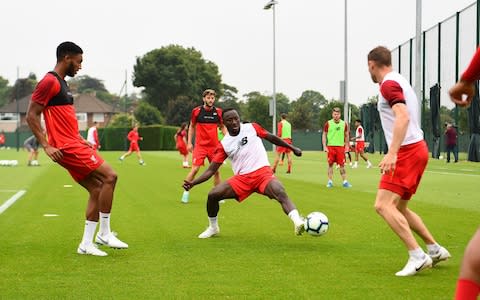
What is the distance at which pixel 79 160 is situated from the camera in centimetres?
786

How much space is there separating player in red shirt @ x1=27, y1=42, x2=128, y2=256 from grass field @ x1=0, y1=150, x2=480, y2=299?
1.88 ft

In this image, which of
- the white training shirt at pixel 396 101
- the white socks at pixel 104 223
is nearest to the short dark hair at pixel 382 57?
the white training shirt at pixel 396 101

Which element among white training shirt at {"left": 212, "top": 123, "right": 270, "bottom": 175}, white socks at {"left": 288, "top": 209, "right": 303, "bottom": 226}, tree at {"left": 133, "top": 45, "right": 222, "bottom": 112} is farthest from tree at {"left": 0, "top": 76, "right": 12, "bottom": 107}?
white socks at {"left": 288, "top": 209, "right": 303, "bottom": 226}

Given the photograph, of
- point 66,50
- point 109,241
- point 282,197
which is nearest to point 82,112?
point 282,197

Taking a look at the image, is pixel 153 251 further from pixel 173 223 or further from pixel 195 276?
pixel 173 223

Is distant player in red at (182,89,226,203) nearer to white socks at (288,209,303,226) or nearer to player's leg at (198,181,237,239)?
player's leg at (198,181,237,239)

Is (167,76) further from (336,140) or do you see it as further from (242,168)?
(242,168)

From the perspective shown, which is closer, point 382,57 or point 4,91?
point 382,57

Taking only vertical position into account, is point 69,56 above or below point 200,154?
above

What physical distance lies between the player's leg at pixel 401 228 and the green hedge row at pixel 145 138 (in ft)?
225

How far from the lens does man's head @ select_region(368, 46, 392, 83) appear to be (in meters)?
6.82

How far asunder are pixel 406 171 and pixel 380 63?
1.04 meters

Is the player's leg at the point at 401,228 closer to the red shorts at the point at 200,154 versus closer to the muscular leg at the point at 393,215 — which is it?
the muscular leg at the point at 393,215

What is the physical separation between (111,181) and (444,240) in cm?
416
